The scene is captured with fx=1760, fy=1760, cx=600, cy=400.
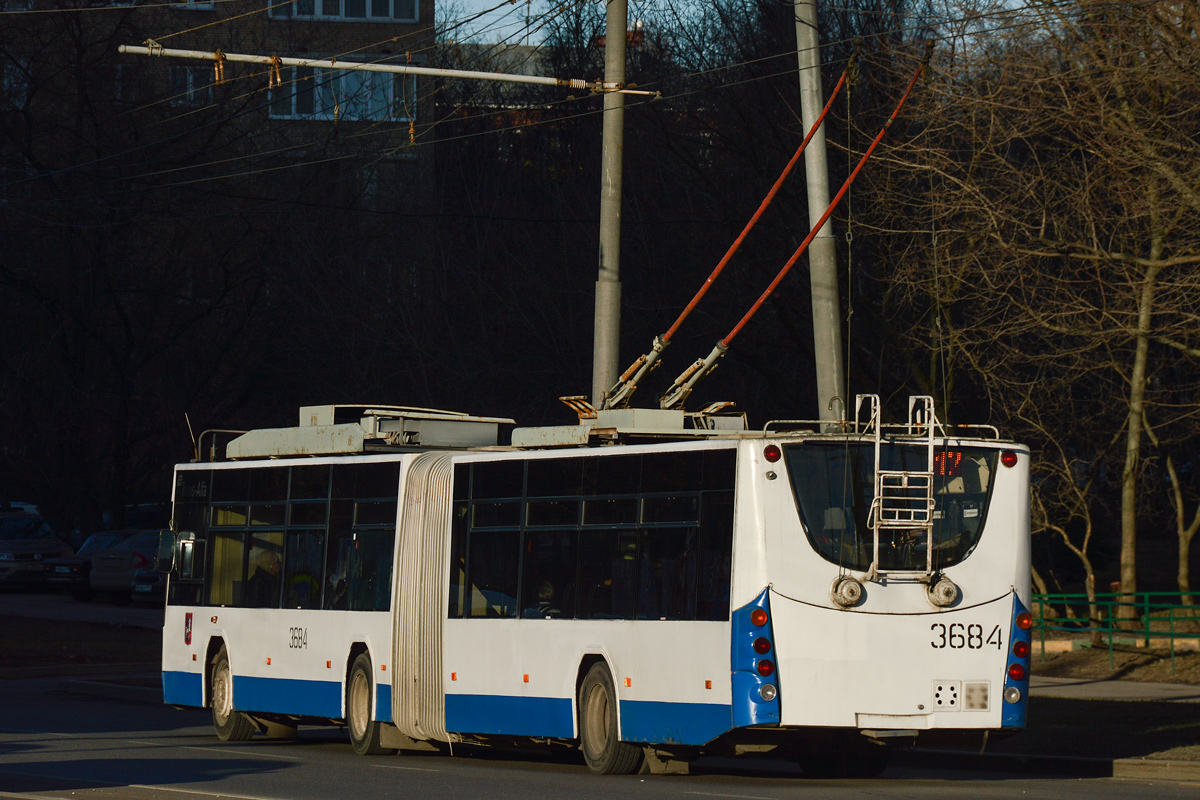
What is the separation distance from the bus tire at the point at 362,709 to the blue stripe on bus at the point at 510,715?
100 cm

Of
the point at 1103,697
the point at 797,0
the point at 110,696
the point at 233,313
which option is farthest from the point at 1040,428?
the point at 233,313

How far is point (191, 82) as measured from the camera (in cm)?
4331

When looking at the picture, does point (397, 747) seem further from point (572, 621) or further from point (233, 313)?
point (233, 313)

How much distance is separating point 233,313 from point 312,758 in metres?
30.8

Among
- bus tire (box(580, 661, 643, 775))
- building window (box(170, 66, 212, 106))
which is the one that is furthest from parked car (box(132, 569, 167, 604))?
bus tire (box(580, 661, 643, 775))

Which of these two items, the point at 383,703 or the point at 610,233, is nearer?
the point at 383,703

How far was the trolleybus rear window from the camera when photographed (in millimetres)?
12141

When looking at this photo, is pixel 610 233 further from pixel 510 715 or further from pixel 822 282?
pixel 510 715

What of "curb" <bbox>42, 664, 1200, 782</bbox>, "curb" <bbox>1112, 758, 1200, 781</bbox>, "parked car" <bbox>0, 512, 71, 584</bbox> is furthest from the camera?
"parked car" <bbox>0, 512, 71, 584</bbox>

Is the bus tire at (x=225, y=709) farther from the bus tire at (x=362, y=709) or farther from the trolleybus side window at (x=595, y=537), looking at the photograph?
the trolleybus side window at (x=595, y=537)

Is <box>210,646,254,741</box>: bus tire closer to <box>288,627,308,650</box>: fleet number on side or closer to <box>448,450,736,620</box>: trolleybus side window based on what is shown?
<box>288,627,308,650</box>: fleet number on side

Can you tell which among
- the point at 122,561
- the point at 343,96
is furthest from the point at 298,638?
the point at 343,96

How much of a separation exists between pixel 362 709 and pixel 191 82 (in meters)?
30.5

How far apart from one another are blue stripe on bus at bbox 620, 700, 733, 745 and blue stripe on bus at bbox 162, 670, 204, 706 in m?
6.55
